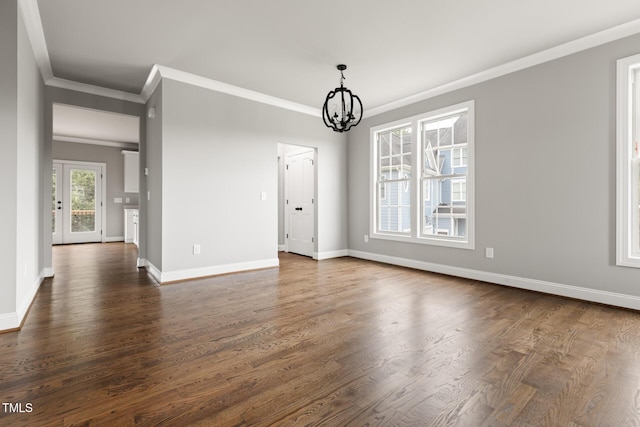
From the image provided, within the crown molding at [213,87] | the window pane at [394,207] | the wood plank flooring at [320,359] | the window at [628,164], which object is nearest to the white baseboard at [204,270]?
the wood plank flooring at [320,359]

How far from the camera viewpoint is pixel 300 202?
257 inches

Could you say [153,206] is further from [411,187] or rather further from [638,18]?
[638,18]

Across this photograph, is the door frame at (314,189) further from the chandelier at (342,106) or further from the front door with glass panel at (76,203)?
the front door with glass panel at (76,203)

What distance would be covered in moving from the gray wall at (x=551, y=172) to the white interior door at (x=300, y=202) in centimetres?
265

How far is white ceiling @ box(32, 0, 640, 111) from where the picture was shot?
2.79 m

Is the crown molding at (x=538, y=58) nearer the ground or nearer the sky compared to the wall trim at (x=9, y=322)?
nearer the sky

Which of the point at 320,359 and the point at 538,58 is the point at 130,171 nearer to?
the point at 320,359

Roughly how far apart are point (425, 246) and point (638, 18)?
334 centimetres

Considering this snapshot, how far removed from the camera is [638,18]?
295 cm

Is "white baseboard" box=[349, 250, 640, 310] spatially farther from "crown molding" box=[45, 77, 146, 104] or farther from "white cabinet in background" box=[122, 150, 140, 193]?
"white cabinet in background" box=[122, 150, 140, 193]

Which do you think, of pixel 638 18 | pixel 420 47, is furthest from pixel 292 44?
pixel 638 18

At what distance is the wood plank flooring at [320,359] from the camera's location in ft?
5.02

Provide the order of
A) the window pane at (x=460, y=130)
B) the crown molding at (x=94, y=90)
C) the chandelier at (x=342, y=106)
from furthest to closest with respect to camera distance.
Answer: the window pane at (x=460, y=130) → the crown molding at (x=94, y=90) → the chandelier at (x=342, y=106)

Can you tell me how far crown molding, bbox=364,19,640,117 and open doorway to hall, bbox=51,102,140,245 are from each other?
6.67 metres
